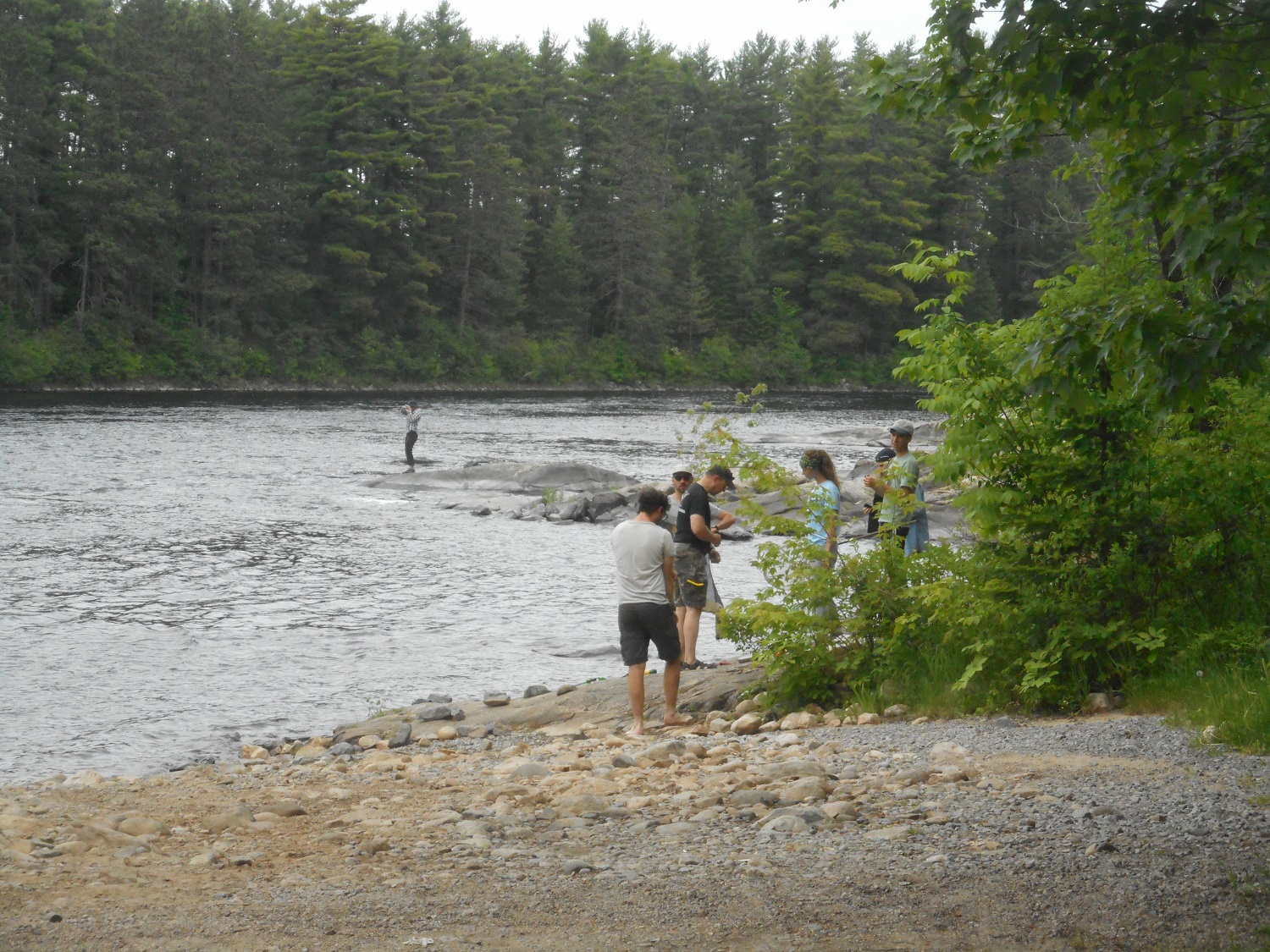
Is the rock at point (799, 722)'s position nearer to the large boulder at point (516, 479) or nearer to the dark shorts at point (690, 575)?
the dark shorts at point (690, 575)

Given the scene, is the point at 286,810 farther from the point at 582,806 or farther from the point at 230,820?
the point at 582,806

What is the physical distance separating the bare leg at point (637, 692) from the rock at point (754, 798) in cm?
272

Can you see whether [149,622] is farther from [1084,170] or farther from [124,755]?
[1084,170]

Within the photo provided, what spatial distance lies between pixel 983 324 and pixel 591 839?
4091 mm

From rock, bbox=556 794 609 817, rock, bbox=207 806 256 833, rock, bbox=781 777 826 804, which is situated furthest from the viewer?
rock, bbox=207 806 256 833

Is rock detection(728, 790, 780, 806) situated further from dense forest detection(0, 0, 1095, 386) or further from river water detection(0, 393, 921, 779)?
dense forest detection(0, 0, 1095, 386)

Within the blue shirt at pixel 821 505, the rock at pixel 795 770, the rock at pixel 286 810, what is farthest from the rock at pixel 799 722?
the rock at pixel 286 810

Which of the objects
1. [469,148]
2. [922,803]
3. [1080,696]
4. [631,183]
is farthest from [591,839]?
[631,183]

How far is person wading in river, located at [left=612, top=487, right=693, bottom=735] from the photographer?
955cm

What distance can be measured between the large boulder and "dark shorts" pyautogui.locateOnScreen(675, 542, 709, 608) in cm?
1833

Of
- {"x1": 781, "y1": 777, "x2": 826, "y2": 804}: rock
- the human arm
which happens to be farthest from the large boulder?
{"x1": 781, "y1": 777, "x2": 826, "y2": 804}: rock

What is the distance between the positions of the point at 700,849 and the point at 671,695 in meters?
3.66

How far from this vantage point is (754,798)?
6750mm

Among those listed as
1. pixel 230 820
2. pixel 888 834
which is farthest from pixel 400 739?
pixel 888 834
